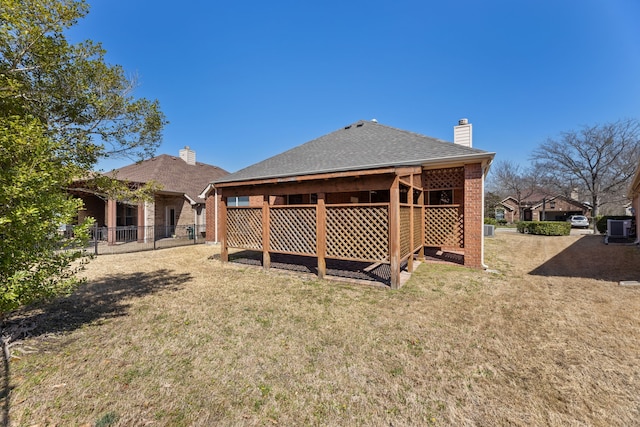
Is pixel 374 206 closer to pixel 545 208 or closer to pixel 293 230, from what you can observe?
pixel 293 230

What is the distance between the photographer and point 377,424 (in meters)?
2.12

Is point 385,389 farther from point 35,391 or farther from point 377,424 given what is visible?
point 35,391

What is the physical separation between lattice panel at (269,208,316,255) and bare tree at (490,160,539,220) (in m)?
37.6

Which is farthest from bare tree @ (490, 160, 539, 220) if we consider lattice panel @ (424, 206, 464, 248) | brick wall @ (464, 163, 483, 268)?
brick wall @ (464, 163, 483, 268)

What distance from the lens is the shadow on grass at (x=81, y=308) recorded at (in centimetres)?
357

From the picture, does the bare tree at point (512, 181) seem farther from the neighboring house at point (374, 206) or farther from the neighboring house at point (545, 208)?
the neighboring house at point (374, 206)

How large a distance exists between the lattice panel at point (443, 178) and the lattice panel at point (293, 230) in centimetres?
438

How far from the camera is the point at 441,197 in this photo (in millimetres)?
9352

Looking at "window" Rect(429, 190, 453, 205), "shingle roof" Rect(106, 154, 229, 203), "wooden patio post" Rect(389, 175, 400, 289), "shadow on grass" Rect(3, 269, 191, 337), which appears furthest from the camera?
"shingle roof" Rect(106, 154, 229, 203)

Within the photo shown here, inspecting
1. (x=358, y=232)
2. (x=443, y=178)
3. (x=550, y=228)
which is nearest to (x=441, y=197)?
(x=443, y=178)

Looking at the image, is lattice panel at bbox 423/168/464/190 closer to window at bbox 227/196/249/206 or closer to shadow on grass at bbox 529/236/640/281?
shadow on grass at bbox 529/236/640/281

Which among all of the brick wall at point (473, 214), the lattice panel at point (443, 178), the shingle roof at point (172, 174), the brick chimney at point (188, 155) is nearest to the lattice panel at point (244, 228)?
the lattice panel at point (443, 178)

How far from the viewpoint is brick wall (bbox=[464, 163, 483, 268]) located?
773 cm

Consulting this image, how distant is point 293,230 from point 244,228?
6.45ft
